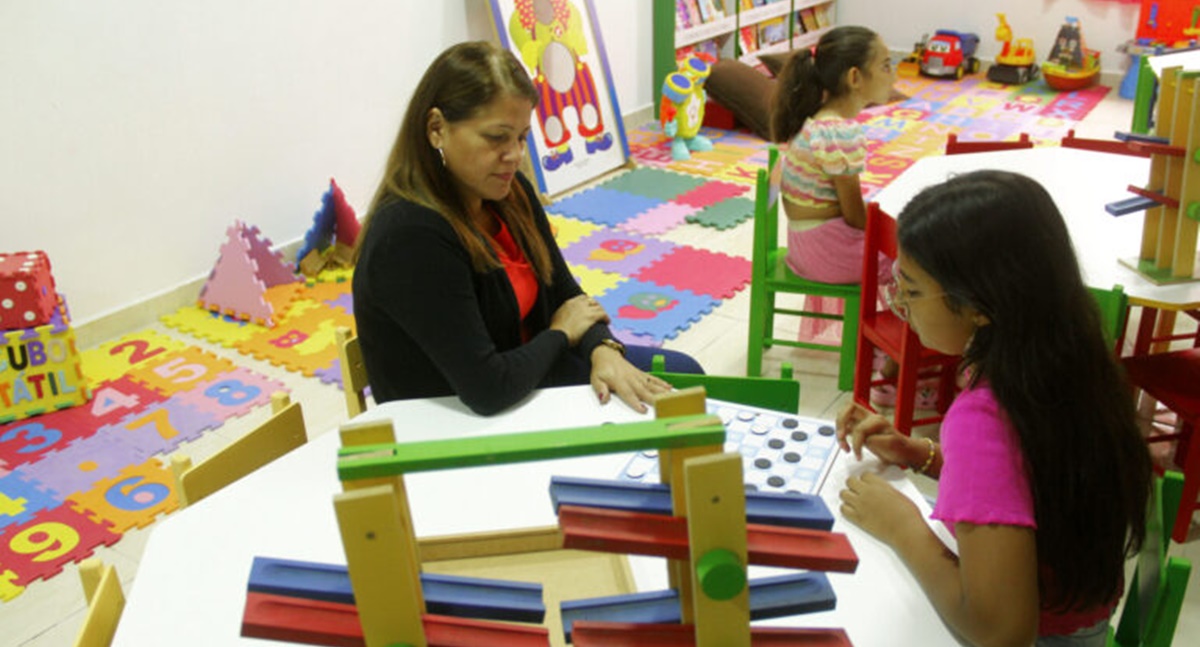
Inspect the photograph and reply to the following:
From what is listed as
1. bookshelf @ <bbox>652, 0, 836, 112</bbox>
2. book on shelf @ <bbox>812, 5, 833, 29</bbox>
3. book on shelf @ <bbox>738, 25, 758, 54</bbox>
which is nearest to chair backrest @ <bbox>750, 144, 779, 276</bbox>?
bookshelf @ <bbox>652, 0, 836, 112</bbox>

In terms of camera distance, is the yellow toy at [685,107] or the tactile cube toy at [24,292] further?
the yellow toy at [685,107]

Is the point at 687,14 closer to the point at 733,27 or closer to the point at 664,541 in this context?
the point at 733,27

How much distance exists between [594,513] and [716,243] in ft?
10.8

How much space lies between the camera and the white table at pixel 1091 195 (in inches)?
80.8

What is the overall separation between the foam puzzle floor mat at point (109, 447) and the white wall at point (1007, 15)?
18.5 feet

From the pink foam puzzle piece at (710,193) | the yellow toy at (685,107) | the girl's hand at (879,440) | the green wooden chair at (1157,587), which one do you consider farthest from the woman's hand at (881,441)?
the yellow toy at (685,107)

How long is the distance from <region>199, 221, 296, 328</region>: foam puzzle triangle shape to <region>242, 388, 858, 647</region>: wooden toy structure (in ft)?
9.06

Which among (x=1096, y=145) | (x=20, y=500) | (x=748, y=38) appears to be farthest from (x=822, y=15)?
(x=20, y=500)

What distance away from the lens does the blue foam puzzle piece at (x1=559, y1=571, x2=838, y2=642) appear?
907mm

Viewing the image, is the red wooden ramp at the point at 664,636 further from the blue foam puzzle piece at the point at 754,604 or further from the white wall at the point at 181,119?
the white wall at the point at 181,119

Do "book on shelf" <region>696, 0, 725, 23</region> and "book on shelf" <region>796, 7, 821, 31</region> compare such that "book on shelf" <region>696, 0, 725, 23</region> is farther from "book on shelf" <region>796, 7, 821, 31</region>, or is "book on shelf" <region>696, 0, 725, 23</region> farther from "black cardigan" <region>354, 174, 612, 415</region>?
"black cardigan" <region>354, 174, 612, 415</region>

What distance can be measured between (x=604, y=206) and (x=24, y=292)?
2430mm

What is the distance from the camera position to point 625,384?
1618 mm

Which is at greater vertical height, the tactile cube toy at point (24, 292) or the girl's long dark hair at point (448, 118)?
the girl's long dark hair at point (448, 118)
